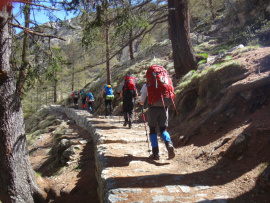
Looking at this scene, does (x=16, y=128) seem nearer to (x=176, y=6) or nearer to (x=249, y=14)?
(x=176, y=6)

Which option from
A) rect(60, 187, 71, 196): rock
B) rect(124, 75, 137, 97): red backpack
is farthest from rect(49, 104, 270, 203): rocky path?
rect(124, 75, 137, 97): red backpack

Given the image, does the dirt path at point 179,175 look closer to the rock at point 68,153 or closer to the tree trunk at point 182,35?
the rock at point 68,153

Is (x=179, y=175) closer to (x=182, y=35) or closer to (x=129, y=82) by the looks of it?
(x=129, y=82)

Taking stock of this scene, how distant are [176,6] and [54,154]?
777 cm

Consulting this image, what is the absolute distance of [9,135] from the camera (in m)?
4.45

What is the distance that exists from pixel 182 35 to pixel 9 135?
714 cm

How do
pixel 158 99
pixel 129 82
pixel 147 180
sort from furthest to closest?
pixel 129 82
pixel 158 99
pixel 147 180

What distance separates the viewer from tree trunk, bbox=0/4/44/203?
4395mm

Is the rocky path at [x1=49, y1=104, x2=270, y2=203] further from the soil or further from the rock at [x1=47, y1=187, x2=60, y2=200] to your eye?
the rock at [x1=47, y1=187, x2=60, y2=200]

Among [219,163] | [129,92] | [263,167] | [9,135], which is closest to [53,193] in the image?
[9,135]

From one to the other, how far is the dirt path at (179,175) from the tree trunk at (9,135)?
1028 millimetres

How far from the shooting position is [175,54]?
355 inches

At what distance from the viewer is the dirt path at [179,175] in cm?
271

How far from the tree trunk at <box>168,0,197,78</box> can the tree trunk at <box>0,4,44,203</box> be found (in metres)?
6.20
